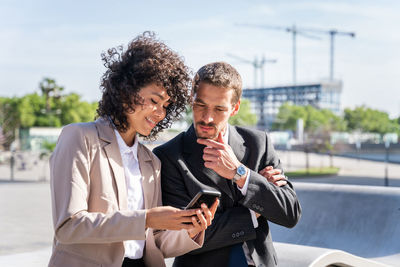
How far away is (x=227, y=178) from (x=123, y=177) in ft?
2.06

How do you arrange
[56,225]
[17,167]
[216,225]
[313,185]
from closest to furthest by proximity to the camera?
1. [56,225]
2. [216,225]
3. [313,185]
4. [17,167]

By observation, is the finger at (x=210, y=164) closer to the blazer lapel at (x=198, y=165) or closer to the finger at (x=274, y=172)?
the blazer lapel at (x=198, y=165)

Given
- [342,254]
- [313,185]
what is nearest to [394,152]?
[313,185]

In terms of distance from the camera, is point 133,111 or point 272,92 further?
point 272,92

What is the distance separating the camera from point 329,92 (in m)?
148

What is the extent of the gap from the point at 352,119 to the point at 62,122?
186 feet

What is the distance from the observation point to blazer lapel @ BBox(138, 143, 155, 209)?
2.33m

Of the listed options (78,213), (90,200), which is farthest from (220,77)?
(78,213)

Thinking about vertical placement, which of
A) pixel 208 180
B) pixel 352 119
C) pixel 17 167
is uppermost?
pixel 208 180

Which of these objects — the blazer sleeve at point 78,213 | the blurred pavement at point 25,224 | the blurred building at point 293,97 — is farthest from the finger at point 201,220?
the blurred building at point 293,97

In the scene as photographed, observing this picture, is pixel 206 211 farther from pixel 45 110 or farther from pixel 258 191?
pixel 45 110

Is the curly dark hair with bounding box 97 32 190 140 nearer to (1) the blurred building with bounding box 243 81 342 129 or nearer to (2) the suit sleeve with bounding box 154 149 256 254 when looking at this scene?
(2) the suit sleeve with bounding box 154 149 256 254

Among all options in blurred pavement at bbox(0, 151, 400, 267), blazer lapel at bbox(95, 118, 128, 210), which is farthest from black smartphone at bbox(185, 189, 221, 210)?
blurred pavement at bbox(0, 151, 400, 267)

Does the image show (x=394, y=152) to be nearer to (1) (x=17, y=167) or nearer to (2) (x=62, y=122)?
(1) (x=17, y=167)
